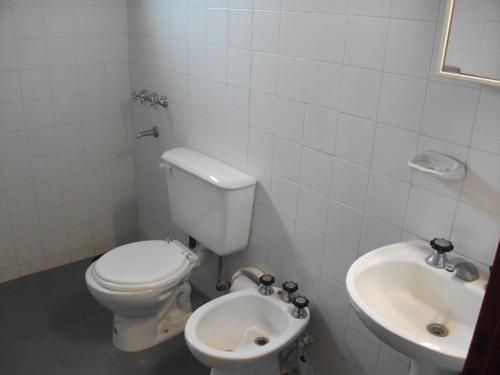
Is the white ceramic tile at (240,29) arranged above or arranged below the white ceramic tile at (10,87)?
above

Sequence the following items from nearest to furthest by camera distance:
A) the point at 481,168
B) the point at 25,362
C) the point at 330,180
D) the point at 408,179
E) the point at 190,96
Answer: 1. the point at 481,168
2. the point at 408,179
3. the point at 330,180
4. the point at 25,362
5. the point at 190,96

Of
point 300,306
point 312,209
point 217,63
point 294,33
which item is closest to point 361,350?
point 300,306

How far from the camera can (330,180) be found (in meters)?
1.77

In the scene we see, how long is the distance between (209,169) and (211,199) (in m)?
0.14

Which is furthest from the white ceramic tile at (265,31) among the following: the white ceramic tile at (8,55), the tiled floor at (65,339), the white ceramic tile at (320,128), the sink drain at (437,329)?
the tiled floor at (65,339)

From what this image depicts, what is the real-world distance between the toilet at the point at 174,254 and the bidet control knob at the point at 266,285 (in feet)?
0.76

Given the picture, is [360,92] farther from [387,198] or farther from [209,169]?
[209,169]

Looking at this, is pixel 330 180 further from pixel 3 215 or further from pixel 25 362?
pixel 3 215

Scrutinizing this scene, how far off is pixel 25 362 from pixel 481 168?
1.99 metres

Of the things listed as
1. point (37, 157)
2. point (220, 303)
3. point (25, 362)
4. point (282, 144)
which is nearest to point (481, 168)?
point (282, 144)

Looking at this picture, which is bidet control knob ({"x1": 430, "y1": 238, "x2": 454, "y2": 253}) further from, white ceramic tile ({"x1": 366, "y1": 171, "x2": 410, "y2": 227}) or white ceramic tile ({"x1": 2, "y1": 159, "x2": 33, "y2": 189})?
white ceramic tile ({"x1": 2, "y1": 159, "x2": 33, "y2": 189})

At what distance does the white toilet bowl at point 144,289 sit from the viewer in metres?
2.04

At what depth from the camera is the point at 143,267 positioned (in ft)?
7.03

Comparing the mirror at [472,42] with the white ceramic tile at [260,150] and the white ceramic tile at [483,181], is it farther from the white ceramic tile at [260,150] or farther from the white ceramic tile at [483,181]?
the white ceramic tile at [260,150]
